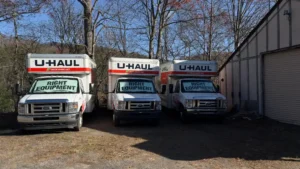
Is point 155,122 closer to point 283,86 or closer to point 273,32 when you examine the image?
point 283,86

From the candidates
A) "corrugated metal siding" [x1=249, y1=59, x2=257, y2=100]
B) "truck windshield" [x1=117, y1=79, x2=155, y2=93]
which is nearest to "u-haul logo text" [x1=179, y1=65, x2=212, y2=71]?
"corrugated metal siding" [x1=249, y1=59, x2=257, y2=100]

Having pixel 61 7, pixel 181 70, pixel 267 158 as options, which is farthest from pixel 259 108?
pixel 61 7

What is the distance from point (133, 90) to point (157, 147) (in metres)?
5.14

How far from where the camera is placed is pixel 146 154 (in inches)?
313

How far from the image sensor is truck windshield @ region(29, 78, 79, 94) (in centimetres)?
1190

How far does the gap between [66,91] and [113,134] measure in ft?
8.77

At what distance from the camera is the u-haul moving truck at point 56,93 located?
34.9 ft

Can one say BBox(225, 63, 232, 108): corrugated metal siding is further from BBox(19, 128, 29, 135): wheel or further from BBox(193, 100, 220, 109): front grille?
BBox(19, 128, 29, 135): wheel

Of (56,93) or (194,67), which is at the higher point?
(194,67)

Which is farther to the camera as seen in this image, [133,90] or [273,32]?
[273,32]

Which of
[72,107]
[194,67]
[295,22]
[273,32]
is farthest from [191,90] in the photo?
[72,107]

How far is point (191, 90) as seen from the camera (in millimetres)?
14281

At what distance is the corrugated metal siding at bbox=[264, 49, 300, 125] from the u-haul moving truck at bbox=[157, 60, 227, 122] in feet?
8.00

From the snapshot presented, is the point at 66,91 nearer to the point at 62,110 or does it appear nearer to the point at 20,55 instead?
the point at 62,110
